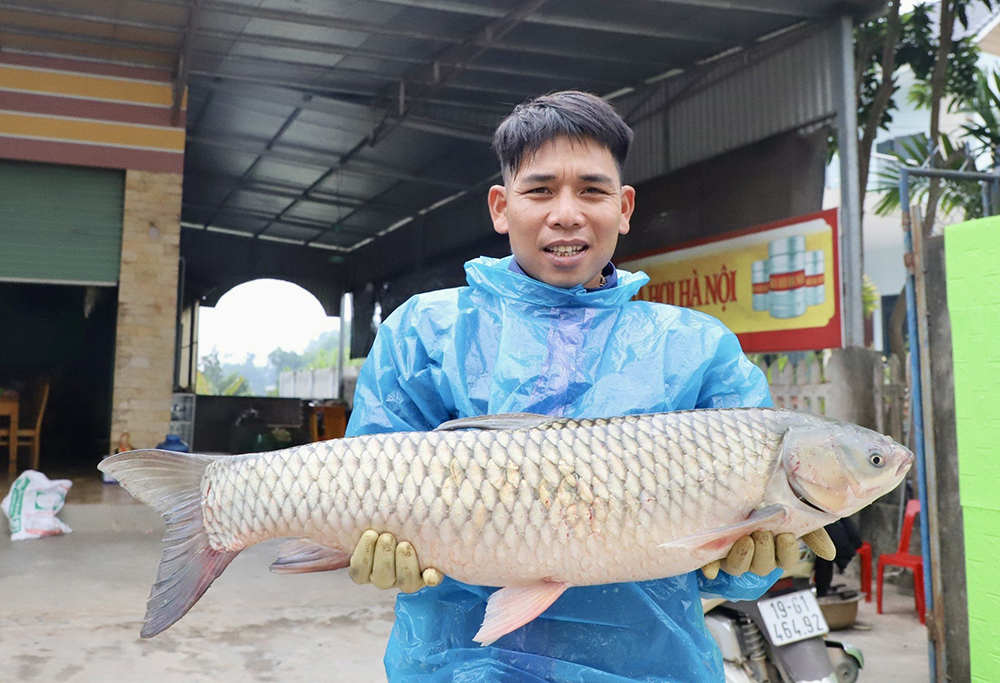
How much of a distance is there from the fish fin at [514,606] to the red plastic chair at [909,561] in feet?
14.5

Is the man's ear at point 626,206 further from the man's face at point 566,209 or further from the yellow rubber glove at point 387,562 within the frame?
the yellow rubber glove at point 387,562

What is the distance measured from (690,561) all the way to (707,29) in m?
8.03

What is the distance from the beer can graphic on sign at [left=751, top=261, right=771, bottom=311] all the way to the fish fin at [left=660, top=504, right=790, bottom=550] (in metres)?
6.75

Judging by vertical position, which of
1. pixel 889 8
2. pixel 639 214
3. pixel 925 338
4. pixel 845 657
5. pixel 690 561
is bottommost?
pixel 845 657

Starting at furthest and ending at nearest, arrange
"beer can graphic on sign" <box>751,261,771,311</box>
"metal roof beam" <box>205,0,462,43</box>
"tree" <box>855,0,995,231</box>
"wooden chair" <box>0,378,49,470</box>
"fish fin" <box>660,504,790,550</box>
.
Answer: "wooden chair" <box>0,378,49,470</box> → "tree" <box>855,0,995,231</box> → "metal roof beam" <box>205,0,462,43</box> → "beer can graphic on sign" <box>751,261,771,311</box> → "fish fin" <box>660,504,790,550</box>

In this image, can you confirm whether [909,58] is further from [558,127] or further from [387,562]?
[387,562]

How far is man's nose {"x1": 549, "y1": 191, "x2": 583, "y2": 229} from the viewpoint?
5.97 ft

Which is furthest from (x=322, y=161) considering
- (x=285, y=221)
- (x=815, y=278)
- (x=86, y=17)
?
(x=815, y=278)

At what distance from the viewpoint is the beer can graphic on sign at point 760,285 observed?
8.00 m

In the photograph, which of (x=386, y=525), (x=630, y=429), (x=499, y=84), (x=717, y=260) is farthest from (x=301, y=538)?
(x=499, y=84)

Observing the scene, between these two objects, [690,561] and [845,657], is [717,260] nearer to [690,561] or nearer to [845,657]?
[845,657]

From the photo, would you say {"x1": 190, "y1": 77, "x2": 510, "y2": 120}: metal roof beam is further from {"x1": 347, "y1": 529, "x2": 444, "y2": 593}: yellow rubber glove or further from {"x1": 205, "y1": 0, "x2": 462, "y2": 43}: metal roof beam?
{"x1": 347, "y1": 529, "x2": 444, "y2": 593}: yellow rubber glove

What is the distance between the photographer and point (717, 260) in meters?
8.75

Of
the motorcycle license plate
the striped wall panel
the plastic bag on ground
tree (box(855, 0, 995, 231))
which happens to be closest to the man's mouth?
the motorcycle license plate
